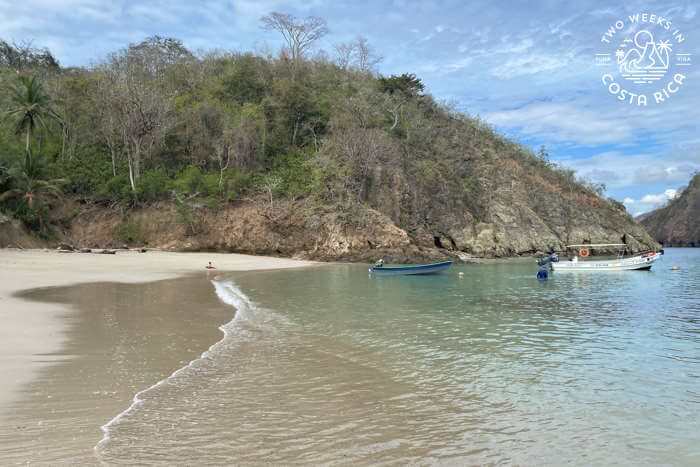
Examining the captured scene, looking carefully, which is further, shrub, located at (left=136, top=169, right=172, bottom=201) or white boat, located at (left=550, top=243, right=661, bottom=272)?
shrub, located at (left=136, top=169, right=172, bottom=201)

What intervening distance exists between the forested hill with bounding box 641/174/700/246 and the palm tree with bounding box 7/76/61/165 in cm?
15667

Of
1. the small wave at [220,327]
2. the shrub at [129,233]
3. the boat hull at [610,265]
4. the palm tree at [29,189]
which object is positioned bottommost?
the small wave at [220,327]

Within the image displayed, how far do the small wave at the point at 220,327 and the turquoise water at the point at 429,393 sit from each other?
0.24 feet

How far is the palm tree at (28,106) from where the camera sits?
4312 centimetres

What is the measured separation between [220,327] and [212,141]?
41.7 meters

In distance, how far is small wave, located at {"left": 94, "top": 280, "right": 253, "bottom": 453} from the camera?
6.43 meters

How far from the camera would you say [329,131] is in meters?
57.1

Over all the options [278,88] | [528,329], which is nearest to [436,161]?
[278,88]

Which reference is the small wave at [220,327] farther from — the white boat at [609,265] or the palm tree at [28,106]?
the palm tree at [28,106]

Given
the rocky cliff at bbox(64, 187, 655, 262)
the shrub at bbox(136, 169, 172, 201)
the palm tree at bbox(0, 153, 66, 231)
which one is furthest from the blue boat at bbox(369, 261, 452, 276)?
the palm tree at bbox(0, 153, 66, 231)

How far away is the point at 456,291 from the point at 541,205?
48572 millimetres

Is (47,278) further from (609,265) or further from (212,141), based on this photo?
(609,265)

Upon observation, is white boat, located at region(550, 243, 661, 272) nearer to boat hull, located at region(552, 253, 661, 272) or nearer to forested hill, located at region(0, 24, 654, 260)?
boat hull, located at region(552, 253, 661, 272)

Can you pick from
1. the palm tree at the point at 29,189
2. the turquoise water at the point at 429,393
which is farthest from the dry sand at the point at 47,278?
the palm tree at the point at 29,189
